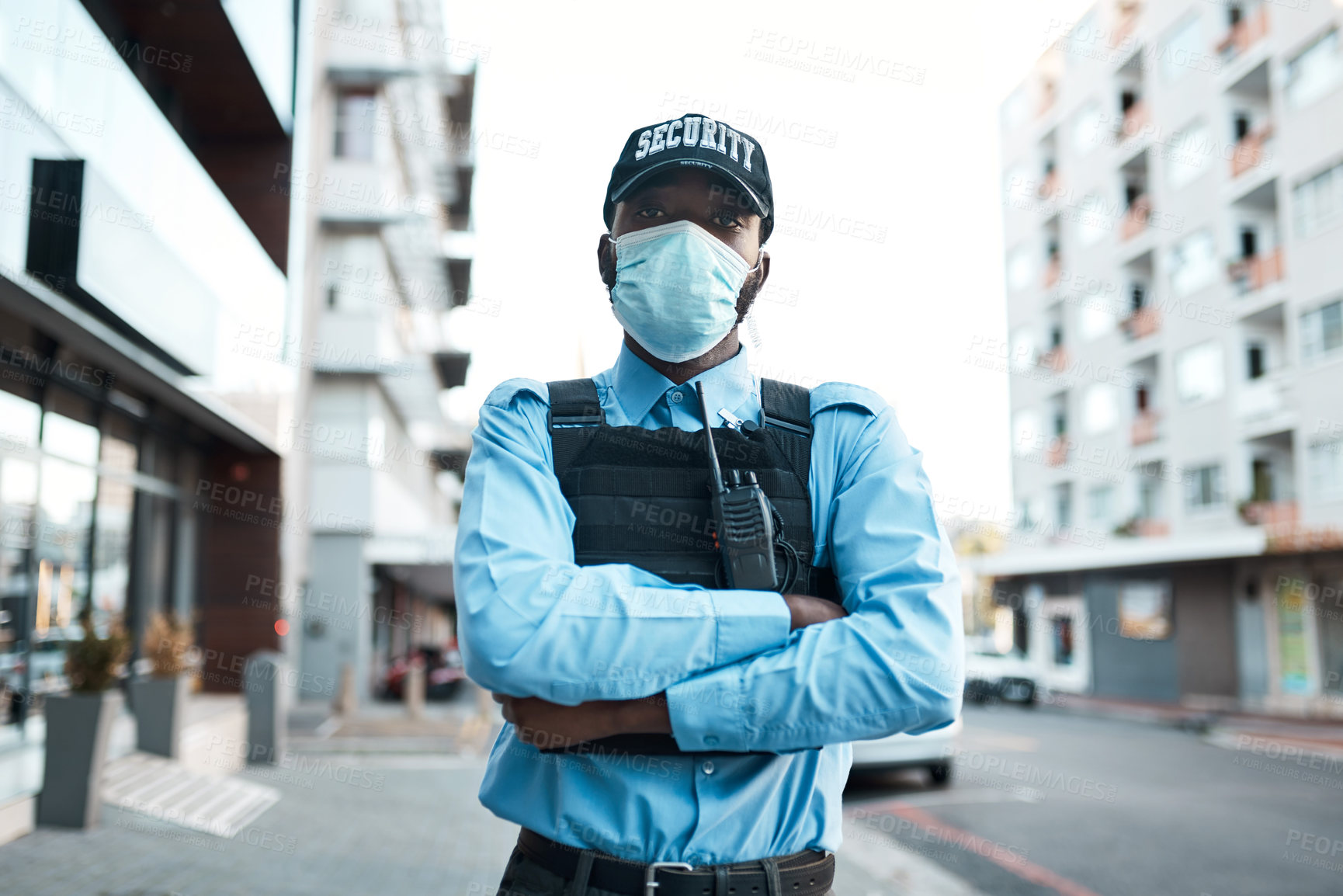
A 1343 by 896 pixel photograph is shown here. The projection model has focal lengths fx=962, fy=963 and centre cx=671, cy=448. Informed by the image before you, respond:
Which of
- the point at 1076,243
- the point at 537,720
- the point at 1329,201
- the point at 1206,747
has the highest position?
the point at 1076,243

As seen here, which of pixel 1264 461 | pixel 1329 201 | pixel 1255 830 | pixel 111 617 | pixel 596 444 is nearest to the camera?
pixel 596 444

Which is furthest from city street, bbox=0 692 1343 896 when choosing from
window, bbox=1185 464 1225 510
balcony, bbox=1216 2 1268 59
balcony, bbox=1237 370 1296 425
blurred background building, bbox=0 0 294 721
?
balcony, bbox=1216 2 1268 59

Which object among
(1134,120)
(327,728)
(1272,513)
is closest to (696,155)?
(327,728)

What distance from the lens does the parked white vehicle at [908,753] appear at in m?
10.3

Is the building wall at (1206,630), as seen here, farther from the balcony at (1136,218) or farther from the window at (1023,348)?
the window at (1023,348)

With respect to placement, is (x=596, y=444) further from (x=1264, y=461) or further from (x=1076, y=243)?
(x=1076, y=243)

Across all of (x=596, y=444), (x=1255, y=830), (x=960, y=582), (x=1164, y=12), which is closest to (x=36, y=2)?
(x=596, y=444)

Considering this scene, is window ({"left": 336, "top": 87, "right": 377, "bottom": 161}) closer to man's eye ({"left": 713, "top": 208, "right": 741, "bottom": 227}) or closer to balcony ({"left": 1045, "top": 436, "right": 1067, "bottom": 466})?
man's eye ({"left": 713, "top": 208, "right": 741, "bottom": 227})

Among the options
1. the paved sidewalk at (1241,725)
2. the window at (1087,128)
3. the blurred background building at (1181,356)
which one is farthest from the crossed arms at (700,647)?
the window at (1087,128)

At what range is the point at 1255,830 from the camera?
8750 mm

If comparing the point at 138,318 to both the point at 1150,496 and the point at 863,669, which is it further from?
the point at 1150,496

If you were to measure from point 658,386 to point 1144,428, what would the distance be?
102 ft

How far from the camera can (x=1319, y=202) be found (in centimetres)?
2209

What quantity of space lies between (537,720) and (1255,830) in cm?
946
